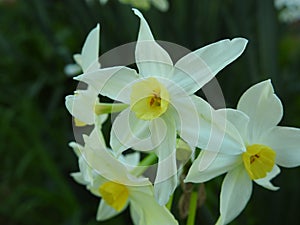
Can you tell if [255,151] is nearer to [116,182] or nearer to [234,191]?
[234,191]

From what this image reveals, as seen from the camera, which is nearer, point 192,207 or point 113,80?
point 113,80

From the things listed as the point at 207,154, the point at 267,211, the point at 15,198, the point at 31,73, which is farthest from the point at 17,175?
the point at 207,154

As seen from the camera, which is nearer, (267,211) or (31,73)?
(267,211)

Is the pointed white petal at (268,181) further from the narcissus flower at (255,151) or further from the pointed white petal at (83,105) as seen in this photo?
the pointed white petal at (83,105)

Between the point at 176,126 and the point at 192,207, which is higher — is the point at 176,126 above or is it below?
above

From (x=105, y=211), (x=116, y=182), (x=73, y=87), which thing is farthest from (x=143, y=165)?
(x=73, y=87)

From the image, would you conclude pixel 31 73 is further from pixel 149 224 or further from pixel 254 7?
pixel 149 224

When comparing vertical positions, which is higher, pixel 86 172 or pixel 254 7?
pixel 86 172
